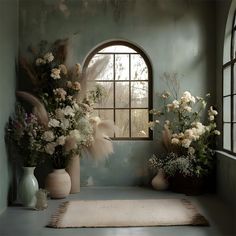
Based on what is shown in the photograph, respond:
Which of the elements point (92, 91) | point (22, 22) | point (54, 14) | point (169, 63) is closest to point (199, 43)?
point (169, 63)

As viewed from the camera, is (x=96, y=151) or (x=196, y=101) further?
(x=196, y=101)

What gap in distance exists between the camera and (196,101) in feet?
17.2

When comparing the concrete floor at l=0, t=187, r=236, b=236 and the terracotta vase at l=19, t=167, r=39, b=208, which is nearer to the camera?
the concrete floor at l=0, t=187, r=236, b=236

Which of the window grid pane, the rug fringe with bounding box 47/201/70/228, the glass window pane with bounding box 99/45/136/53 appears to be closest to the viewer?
the rug fringe with bounding box 47/201/70/228

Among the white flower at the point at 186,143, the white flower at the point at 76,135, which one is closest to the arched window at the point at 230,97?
the white flower at the point at 186,143

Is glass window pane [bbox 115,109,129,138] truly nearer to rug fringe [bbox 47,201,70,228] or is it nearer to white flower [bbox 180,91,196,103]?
white flower [bbox 180,91,196,103]

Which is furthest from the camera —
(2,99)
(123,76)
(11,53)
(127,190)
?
(123,76)

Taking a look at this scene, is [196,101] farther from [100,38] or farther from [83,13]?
[83,13]

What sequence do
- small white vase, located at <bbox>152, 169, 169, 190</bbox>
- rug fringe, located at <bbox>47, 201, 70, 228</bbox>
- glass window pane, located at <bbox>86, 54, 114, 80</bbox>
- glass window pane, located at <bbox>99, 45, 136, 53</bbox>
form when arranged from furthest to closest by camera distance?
glass window pane, located at <bbox>99, 45, 136, 53</bbox> → glass window pane, located at <bbox>86, 54, 114, 80</bbox> → small white vase, located at <bbox>152, 169, 169, 190</bbox> → rug fringe, located at <bbox>47, 201, 70, 228</bbox>

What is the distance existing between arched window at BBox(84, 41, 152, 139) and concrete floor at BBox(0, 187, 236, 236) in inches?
41.9

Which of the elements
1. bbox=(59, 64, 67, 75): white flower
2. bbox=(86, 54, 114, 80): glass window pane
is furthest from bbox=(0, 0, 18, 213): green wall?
bbox=(86, 54, 114, 80): glass window pane

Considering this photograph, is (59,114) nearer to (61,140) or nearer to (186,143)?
(61,140)

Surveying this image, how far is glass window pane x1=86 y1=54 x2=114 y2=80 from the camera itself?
16.8 feet

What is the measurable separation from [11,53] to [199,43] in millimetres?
2616
